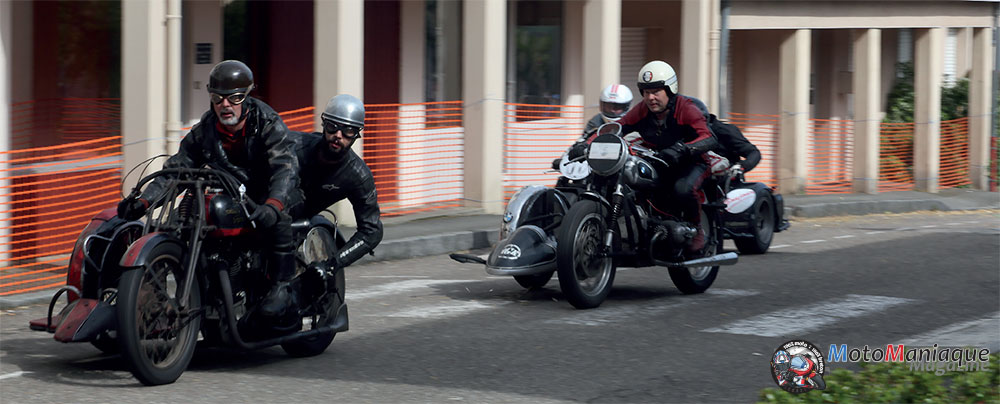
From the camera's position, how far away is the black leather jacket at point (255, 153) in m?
7.49

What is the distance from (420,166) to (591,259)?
738 centimetres

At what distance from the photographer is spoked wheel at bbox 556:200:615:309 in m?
9.57

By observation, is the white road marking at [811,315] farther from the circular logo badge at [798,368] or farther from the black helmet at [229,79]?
the black helmet at [229,79]

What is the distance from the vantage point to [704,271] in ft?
36.0

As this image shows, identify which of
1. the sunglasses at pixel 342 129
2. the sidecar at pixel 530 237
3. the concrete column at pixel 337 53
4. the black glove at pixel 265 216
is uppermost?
the concrete column at pixel 337 53

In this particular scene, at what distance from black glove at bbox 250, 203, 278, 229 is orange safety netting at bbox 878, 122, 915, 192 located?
19.5 m

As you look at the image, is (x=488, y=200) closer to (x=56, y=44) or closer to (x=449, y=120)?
(x=449, y=120)

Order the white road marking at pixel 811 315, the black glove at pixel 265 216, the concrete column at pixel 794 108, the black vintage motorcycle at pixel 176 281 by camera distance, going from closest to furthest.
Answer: the black vintage motorcycle at pixel 176 281
the black glove at pixel 265 216
the white road marking at pixel 811 315
the concrete column at pixel 794 108

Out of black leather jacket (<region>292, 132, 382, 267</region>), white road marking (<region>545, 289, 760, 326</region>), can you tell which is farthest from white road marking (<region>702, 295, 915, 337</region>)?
black leather jacket (<region>292, 132, 382, 267</region>)

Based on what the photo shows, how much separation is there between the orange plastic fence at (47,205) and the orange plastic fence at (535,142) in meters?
6.64

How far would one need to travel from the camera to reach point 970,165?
26.6 m

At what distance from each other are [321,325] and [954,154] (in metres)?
21.3

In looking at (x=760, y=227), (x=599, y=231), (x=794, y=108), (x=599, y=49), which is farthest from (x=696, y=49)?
(x=599, y=231)

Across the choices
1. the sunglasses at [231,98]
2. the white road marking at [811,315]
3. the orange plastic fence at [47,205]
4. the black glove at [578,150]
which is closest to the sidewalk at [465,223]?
the orange plastic fence at [47,205]
